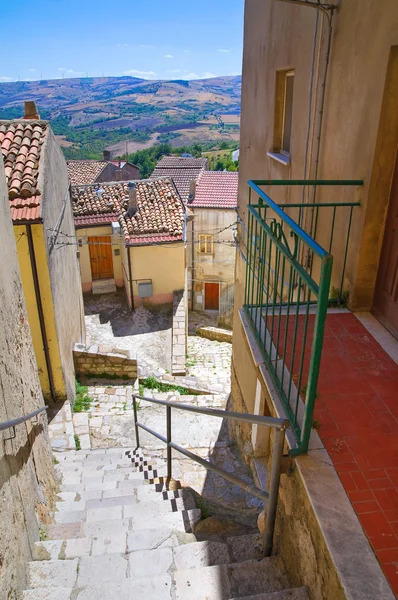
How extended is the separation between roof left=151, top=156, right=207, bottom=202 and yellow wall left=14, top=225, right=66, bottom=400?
1823cm

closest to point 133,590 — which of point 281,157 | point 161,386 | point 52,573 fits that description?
point 52,573

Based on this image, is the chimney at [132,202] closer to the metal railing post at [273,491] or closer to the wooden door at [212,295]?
the wooden door at [212,295]

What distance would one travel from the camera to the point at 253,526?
3984 mm

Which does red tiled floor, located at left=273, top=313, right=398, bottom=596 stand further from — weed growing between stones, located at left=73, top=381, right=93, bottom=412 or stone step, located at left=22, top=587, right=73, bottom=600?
weed growing between stones, located at left=73, top=381, right=93, bottom=412

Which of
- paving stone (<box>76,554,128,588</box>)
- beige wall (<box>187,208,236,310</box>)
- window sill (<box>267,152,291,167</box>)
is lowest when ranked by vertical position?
beige wall (<box>187,208,236,310</box>)

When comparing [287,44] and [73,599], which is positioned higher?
[287,44]

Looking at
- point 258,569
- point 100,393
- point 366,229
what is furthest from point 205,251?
point 258,569

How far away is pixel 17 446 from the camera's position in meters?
3.81

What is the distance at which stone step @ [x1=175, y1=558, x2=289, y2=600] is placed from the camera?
2684 millimetres

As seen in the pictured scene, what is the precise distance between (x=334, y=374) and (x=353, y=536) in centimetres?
150

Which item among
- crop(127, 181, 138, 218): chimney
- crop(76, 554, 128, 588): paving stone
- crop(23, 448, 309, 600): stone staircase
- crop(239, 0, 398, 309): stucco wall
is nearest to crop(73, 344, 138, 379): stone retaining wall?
crop(23, 448, 309, 600): stone staircase

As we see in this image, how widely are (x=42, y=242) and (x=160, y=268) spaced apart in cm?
877

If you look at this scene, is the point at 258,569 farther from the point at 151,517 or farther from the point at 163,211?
the point at 163,211

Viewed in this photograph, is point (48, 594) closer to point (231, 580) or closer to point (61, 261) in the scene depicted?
point (231, 580)
